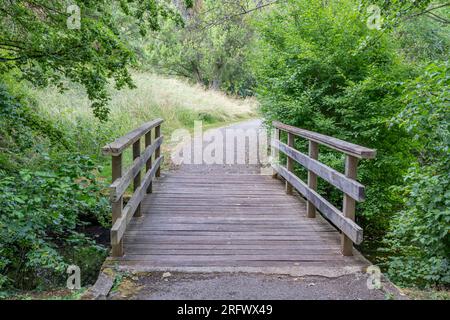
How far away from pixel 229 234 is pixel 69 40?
3140mm

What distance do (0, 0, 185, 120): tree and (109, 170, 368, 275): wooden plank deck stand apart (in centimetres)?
205

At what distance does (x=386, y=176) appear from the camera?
24.3ft

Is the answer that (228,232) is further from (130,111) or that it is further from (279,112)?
(130,111)

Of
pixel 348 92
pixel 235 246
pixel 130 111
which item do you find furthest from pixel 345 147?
pixel 130 111

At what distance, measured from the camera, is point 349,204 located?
4176 mm

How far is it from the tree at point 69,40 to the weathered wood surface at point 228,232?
6.69 feet

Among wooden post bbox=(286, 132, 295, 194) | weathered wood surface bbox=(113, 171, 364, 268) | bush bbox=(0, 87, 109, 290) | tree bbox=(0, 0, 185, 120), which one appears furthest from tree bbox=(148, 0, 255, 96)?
bush bbox=(0, 87, 109, 290)

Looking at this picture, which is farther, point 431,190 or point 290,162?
point 290,162

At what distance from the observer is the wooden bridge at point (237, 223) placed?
397 centimetres

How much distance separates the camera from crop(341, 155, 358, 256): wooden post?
161 inches
